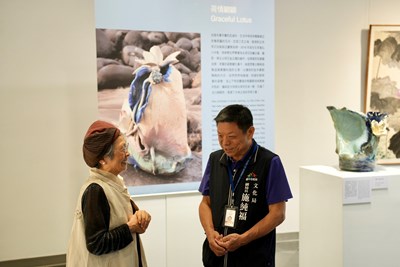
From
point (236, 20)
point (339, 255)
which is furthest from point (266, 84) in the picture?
point (339, 255)

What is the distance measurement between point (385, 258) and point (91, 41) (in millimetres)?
2573

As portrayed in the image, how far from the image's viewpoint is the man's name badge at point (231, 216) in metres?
1.91

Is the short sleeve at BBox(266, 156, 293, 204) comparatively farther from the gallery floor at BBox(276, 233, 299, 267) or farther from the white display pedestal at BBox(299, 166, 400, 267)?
the gallery floor at BBox(276, 233, 299, 267)

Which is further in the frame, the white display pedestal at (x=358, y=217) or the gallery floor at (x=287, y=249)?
the gallery floor at (x=287, y=249)

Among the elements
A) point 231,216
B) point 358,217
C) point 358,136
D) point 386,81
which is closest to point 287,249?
point 358,217

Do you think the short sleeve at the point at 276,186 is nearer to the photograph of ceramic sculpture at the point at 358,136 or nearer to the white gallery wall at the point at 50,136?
the photograph of ceramic sculpture at the point at 358,136

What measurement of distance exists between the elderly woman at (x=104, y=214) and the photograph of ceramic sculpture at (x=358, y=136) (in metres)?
1.68

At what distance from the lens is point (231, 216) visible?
Answer: 6.30 ft

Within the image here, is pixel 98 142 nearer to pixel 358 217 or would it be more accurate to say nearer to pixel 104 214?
pixel 104 214

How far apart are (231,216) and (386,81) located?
2586mm

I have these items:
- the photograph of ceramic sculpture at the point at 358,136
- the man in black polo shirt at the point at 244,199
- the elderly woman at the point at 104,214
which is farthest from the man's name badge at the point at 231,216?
the photograph of ceramic sculpture at the point at 358,136

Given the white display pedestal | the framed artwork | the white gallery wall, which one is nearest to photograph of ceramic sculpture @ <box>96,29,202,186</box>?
the white gallery wall

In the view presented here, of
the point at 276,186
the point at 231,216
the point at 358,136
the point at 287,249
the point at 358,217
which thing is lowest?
the point at 287,249

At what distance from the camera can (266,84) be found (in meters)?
3.22
